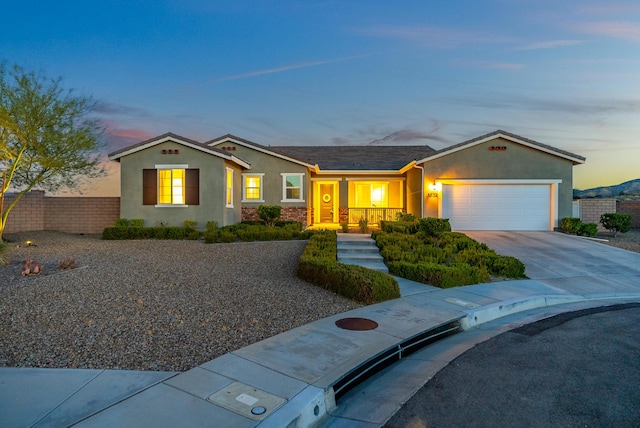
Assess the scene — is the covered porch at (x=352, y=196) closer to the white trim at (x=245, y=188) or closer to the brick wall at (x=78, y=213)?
the white trim at (x=245, y=188)

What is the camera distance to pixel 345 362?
4.39 metres

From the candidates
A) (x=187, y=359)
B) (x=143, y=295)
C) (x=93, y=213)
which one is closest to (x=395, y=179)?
(x=93, y=213)

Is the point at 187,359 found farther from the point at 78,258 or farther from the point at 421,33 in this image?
the point at 421,33

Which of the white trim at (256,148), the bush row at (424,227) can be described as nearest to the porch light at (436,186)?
→ the bush row at (424,227)

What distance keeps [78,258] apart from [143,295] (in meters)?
4.79

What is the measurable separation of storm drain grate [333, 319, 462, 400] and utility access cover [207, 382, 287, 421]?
0.75 meters

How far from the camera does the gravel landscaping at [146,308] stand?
4.48 metres

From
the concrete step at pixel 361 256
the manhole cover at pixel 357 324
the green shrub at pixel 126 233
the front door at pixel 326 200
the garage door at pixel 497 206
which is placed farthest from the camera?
the front door at pixel 326 200

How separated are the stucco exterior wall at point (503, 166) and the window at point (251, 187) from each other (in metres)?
8.22

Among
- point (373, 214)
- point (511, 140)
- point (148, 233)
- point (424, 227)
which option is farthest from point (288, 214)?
point (511, 140)

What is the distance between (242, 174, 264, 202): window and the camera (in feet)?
66.4

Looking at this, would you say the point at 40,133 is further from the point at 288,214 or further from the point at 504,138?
the point at 504,138

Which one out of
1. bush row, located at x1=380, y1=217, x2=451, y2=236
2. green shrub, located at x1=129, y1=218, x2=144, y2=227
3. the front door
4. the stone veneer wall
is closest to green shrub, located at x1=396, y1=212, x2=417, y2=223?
bush row, located at x1=380, y1=217, x2=451, y2=236

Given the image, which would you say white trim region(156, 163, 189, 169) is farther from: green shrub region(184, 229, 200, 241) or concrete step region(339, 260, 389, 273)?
concrete step region(339, 260, 389, 273)
